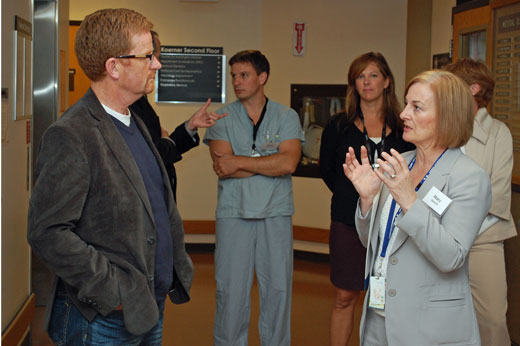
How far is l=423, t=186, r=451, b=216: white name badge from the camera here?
2172mm

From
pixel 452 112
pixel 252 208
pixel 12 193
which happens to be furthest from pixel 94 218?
pixel 12 193

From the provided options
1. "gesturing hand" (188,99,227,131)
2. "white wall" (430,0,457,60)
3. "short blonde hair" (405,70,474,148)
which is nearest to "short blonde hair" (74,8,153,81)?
"short blonde hair" (405,70,474,148)

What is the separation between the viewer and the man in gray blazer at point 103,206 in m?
1.89

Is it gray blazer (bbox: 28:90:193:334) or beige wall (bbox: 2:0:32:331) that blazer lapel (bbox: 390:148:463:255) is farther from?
beige wall (bbox: 2:0:32:331)

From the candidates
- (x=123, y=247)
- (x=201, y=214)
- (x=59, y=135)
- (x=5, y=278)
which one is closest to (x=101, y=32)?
(x=59, y=135)

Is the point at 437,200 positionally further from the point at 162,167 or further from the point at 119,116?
the point at 119,116

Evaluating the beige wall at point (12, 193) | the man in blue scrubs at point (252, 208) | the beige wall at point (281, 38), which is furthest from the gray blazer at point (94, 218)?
the beige wall at point (281, 38)

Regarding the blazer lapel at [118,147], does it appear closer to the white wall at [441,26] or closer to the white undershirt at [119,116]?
the white undershirt at [119,116]

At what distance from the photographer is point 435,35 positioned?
20.9 ft

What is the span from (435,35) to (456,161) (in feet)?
14.4

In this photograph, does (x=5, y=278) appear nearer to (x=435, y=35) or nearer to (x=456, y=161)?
(x=456, y=161)

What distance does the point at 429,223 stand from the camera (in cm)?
214

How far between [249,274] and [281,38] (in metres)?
3.91

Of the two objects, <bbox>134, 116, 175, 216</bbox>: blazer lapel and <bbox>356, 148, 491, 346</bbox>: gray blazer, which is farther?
<bbox>134, 116, 175, 216</bbox>: blazer lapel
